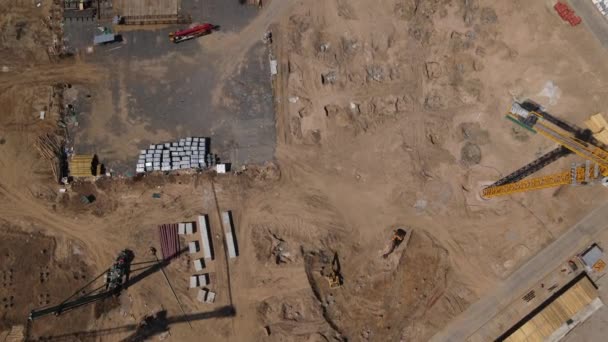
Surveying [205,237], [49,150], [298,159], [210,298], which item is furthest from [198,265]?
[49,150]

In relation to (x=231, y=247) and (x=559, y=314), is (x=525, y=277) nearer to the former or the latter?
(x=559, y=314)

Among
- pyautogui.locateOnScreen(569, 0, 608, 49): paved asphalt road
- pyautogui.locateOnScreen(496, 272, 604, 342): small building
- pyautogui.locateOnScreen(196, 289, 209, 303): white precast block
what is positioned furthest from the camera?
pyautogui.locateOnScreen(569, 0, 608, 49): paved asphalt road

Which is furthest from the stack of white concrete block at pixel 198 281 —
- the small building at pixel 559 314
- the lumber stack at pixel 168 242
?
the small building at pixel 559 314

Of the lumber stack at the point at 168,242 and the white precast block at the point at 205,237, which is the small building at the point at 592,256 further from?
the lumber stack at the point at 168,242

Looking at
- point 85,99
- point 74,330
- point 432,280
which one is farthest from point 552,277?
point 85,99

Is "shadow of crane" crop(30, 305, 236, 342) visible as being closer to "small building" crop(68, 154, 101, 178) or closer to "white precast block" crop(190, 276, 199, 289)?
"white precast block" crop(190, 276, 199, 289)

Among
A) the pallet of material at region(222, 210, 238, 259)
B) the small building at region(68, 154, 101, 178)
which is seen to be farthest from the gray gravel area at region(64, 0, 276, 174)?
the pallet of material at region(222, 210, 238, 259)
